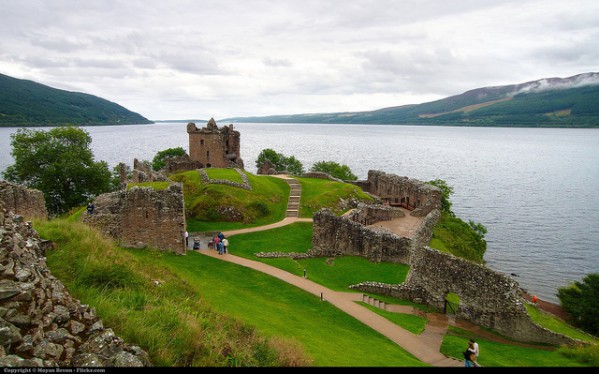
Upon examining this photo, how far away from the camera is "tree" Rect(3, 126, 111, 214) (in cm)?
4634

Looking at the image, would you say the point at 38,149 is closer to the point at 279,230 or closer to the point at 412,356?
the point at 279,230

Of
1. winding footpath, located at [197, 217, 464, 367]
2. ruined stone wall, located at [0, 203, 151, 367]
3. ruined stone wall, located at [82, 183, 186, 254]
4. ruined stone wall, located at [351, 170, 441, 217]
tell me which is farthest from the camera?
ruined stone wall, located at [351, 170, 441, 217]

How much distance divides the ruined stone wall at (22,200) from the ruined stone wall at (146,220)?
3.11m

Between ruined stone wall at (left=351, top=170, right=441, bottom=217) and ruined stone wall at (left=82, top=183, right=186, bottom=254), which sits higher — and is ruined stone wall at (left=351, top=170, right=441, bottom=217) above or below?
below

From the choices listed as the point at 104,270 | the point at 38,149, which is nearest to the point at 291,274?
the point at 104,270

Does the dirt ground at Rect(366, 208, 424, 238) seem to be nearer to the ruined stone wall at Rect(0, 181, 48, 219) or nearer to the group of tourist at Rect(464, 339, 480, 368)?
the group of tourist at Rect(464, 339, 480, 368)

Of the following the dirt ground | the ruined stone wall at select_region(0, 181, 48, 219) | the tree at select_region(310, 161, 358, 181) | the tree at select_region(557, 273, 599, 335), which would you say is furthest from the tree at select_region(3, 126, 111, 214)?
the tree at select_region(557, 273, 599, 335)

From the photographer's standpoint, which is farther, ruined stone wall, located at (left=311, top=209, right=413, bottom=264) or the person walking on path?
ruined stone wall, located at (left=311, top=209, right=413, bottom=264)

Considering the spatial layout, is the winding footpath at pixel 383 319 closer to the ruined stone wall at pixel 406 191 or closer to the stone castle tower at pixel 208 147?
the ruined stone wall at pixel 406 191

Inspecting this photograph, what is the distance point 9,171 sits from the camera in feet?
162

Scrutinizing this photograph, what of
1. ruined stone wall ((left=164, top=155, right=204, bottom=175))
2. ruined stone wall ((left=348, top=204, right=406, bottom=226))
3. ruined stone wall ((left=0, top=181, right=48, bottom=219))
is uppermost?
ruined stone wall ((left=0, top=181, right=48, bottom=219))

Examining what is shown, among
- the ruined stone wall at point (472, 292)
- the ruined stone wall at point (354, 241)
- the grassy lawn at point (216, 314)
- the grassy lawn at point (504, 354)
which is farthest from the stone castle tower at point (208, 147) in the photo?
the grassy lawn at point (504, 354)

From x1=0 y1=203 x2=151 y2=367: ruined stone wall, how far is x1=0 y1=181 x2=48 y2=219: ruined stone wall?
54.5ft

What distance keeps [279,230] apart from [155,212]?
38.4 ft
